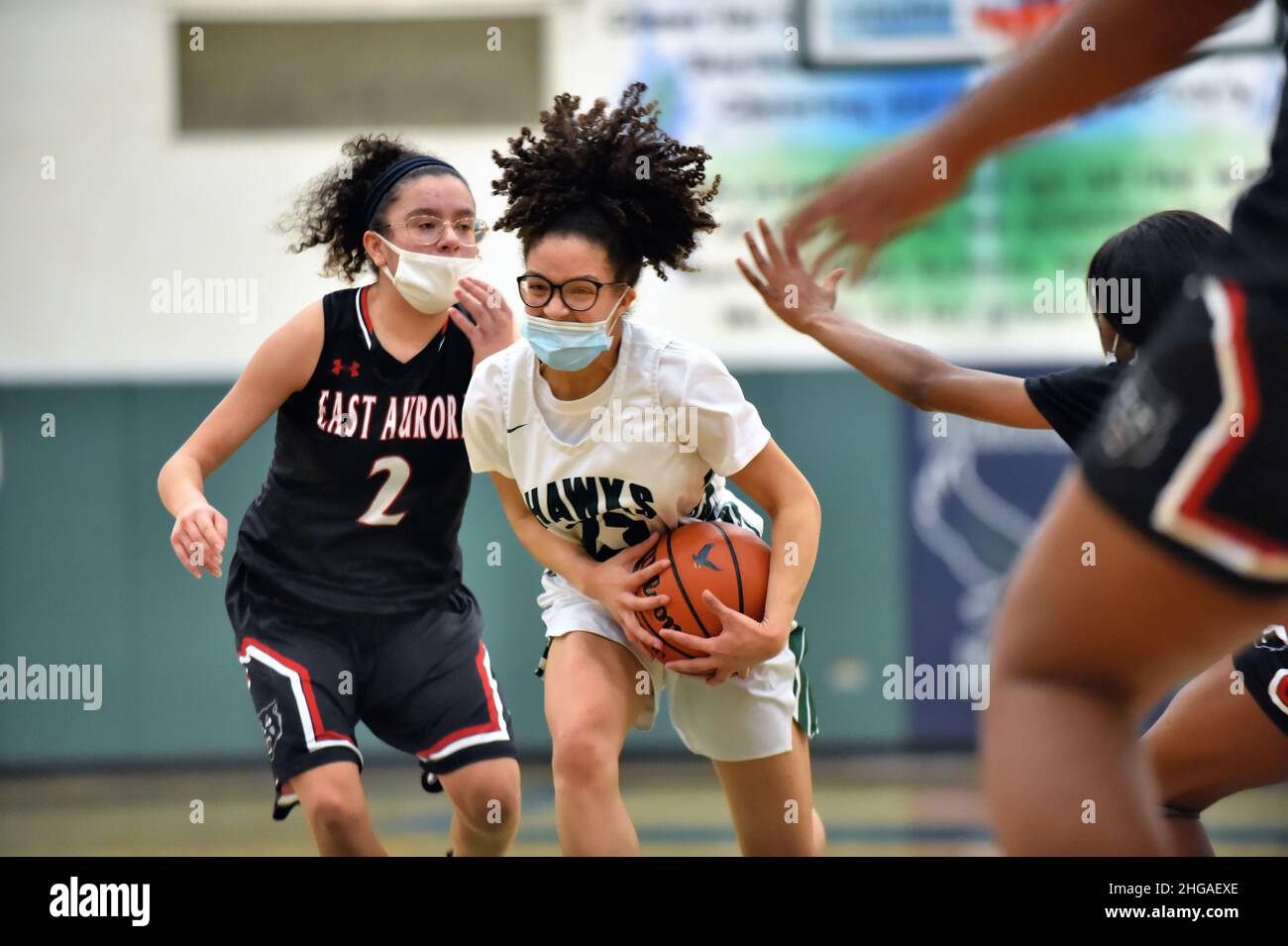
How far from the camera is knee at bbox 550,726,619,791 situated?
3297 millimetres

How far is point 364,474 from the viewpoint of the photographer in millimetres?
3898

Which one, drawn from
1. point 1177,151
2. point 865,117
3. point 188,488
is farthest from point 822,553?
point 188,488

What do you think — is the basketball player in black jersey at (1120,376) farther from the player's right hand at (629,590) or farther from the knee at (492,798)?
the knee at (492,798)

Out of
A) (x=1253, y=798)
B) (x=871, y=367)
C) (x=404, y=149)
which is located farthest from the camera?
(x=1253, y=798)

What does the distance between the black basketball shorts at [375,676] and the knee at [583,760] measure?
0.53 meters

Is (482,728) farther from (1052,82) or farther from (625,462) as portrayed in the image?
(1052,82)

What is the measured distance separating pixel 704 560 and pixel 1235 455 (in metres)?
2.11

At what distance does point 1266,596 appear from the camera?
1.40m

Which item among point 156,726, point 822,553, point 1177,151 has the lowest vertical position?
point 156,726

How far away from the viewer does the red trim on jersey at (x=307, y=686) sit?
366 cm

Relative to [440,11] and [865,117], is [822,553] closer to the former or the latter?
[865,117]

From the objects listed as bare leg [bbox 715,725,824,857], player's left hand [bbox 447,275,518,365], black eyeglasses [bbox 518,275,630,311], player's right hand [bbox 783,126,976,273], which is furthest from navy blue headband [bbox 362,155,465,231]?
player's right hand [bbox 783,126,976,273]

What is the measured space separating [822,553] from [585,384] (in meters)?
4.37

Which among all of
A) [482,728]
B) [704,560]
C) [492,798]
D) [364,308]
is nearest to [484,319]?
[364,308]
